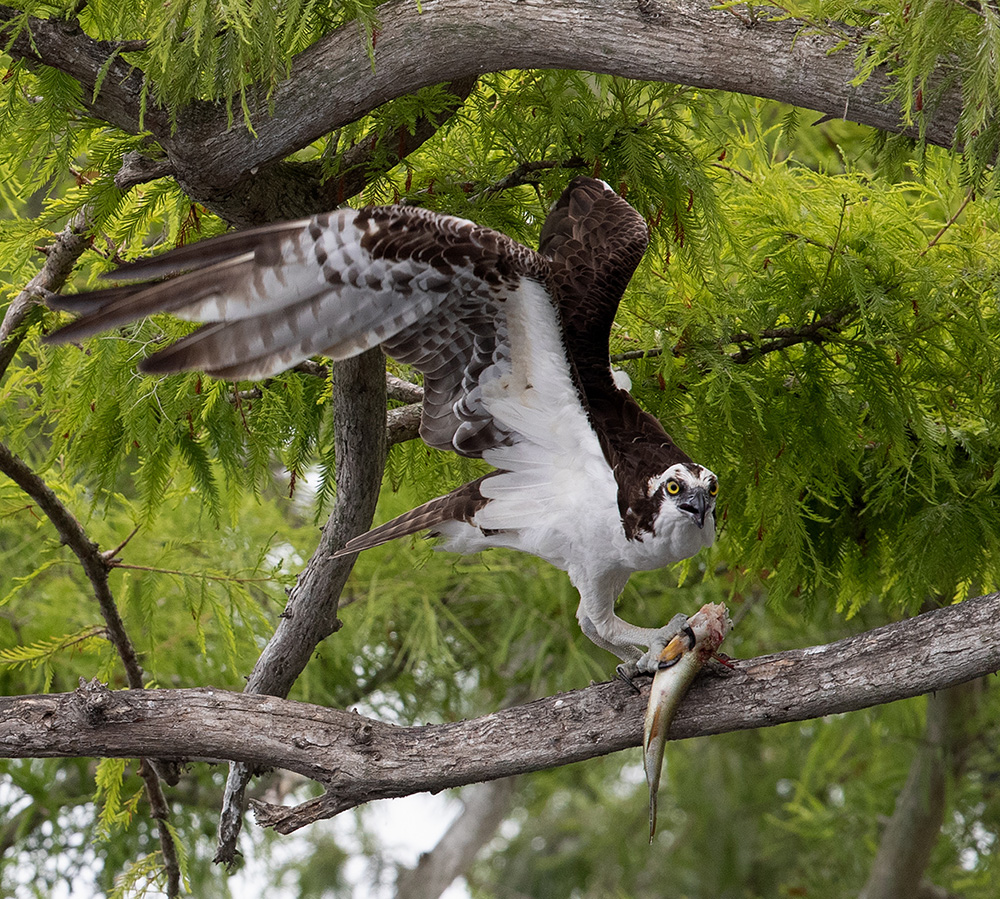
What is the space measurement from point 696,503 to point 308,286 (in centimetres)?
132

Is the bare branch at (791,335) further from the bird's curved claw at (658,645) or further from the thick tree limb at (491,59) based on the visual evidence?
the bird's curved claw at (658,645)

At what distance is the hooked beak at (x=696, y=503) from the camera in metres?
3.46

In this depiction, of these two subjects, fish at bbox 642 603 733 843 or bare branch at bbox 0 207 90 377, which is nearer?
fish at bbox 642 603 733 843

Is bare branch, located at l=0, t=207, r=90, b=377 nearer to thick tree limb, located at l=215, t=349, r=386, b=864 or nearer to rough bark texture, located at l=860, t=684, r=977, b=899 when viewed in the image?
thick tree limb, located at l=215, t=349, r=386, b=864

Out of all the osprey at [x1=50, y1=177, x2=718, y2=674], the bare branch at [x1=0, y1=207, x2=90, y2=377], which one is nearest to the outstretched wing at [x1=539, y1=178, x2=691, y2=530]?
the osprey at [x1=50, y1=177, x2=718, y2=674]

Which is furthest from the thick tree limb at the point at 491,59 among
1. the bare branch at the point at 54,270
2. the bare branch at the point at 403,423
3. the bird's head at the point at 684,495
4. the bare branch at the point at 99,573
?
the bare branch at the point at 99,573

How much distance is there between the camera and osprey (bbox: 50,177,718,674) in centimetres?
329

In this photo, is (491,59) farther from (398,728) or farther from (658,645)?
(398,728)

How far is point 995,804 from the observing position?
31.1ft

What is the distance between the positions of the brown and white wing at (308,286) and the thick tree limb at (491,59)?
546mm

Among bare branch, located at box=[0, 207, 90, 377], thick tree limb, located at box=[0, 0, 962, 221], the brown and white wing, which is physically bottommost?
bare branch, located at box=[0, 207, 90, 377]

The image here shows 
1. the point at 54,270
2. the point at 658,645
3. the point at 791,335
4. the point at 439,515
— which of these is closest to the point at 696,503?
the point at 658,645

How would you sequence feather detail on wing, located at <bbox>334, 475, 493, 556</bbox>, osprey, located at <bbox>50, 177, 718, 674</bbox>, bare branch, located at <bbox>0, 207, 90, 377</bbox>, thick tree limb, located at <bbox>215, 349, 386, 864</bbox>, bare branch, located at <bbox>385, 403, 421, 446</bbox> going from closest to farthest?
osprey, located at <bbox>50, 177, 718, 674</bbox> < feather detail on wing, located at <bbox>334, 475, 493, 556</bbox> < thick tree limb, located at <bbox>215, 349, 386, 864</bbox> < bare branch, located at <bbox>0, 207, 90, 377</bbox> < bare branch, located at <bbox>385, 403, 421, 446</bbox>

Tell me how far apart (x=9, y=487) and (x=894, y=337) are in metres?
4.21
